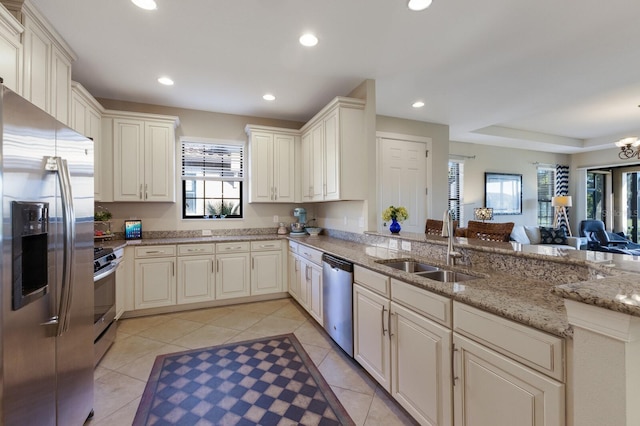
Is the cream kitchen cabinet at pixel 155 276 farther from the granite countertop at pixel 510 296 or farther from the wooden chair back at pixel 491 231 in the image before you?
the wooden chair back at pixel 491 231

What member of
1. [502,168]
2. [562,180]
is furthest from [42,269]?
[562,180]

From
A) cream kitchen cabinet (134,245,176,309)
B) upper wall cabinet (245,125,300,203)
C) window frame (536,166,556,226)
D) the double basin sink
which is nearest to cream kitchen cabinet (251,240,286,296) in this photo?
upper wall cabinet (245,125,300,203)

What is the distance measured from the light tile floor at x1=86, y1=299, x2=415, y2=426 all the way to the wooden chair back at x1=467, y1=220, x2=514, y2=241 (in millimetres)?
1540

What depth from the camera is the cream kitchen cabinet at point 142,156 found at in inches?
141

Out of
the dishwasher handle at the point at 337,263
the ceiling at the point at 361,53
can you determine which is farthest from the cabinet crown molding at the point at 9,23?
the dishwasher handle at the point at 337,263

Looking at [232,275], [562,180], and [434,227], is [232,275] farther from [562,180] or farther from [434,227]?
[562,180]

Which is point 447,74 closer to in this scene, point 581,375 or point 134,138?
point 581,375

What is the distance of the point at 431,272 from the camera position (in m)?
2.07

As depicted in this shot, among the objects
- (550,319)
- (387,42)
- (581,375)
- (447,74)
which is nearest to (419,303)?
(550,319)

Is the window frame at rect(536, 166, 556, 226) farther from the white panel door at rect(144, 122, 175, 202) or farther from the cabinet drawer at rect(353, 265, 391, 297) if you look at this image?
the white panel door at rect(144, 122, 175, 202)

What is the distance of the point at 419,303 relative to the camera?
1.64m

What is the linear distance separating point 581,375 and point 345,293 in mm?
1723

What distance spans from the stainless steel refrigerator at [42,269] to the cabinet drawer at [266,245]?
2.29 m

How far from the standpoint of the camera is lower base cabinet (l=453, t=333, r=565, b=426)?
40.7 inches
